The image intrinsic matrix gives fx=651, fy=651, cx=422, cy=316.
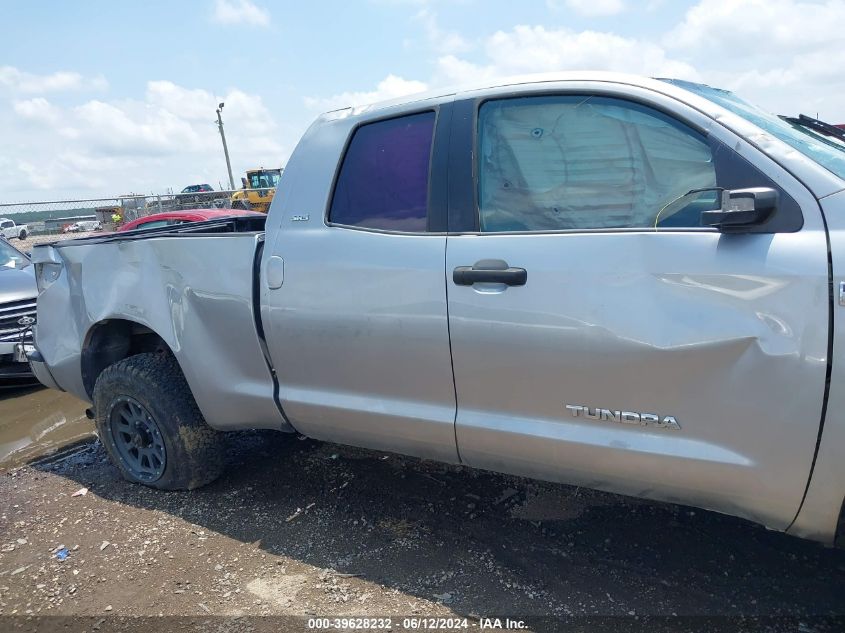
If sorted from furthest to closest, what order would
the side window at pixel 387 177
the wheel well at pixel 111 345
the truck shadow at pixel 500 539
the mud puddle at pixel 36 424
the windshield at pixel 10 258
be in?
the windshield at pixel 10 258, the mud puddle at pixel 36 424, the wheel well at pixel 111 345, the side window at pixel 387 177, the truck shadow at pixel 500 539

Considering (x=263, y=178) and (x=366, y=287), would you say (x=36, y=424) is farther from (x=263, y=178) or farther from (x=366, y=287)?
(x=263, y=178)

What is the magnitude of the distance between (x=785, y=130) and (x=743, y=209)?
684 millimetres

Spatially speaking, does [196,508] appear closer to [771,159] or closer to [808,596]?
[808,596]

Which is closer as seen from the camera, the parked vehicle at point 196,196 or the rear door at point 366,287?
the rear door at point 366,287

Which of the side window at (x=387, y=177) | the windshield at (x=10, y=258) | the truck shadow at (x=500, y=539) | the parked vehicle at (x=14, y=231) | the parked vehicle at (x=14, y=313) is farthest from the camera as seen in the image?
the parked vehicle at (x=14, y=231)

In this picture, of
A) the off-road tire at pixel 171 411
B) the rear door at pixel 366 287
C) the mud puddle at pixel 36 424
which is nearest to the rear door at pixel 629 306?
the rear door at pixel 366 287

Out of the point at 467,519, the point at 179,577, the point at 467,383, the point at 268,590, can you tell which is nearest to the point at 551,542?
the point at 467,519

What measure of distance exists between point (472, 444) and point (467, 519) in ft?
2.51

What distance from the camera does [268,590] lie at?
9.01ft

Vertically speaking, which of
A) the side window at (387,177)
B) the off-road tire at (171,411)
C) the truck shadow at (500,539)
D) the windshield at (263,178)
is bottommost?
the truck shadow at (500,539)

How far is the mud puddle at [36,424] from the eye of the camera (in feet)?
15.2

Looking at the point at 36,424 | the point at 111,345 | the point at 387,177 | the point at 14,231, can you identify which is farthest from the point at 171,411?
the point at 14,231

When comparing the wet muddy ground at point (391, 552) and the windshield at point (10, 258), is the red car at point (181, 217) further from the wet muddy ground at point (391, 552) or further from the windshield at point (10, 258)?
the wet muddy ground at point (391, 552)

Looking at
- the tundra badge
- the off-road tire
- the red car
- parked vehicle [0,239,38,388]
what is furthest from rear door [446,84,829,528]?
A: the red car
